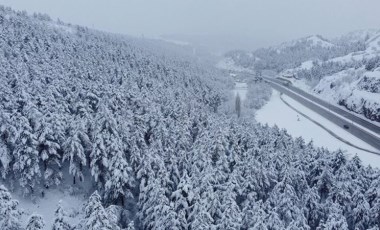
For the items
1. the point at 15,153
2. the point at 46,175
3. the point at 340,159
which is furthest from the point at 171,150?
the point at 340,159

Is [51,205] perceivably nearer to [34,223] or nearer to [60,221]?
[60,221]

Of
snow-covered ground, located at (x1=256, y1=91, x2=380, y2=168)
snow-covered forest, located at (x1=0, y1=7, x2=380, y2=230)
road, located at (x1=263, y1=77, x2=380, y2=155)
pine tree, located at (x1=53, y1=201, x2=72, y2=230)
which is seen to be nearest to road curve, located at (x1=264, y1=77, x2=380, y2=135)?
road, located at (x1=263, y1=77, x2=380, y2=155)

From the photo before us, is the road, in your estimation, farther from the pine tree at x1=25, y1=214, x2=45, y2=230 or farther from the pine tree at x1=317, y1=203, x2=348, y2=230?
the pine tree at x1=25, y1=214, x2=45, y2=230

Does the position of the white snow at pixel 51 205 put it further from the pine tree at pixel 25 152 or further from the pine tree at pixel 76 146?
the pine tree at pixel 76 146

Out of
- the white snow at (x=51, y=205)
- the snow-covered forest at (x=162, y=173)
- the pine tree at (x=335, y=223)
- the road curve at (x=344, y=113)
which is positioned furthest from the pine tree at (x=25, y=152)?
the road curve at (x=344, y=113)

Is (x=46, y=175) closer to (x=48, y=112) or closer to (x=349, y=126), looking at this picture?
(x=48, y=112)

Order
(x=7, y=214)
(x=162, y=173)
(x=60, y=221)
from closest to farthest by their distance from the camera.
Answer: (x=60, y=221) → (x=7, y=214) → (x=162, y=173)

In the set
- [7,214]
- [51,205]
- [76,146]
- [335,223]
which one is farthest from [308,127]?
[7,214]

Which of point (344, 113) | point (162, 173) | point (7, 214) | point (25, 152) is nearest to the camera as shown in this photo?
point (7, 214)
